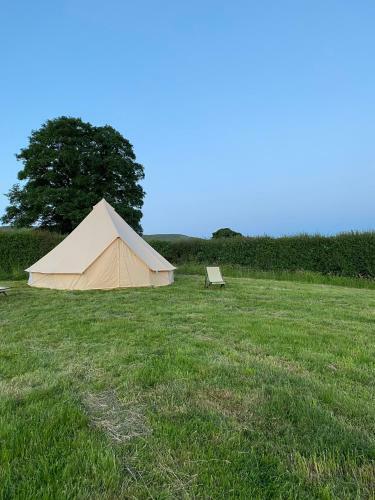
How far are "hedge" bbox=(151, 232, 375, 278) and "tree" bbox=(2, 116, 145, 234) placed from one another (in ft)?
17.3

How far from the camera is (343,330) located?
488cm

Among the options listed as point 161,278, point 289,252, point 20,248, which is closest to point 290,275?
point 289,252

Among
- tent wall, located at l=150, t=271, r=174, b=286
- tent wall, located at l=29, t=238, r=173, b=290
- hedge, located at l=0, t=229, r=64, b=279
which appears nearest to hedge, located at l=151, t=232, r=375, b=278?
tent wall, located at l=150, t=271, r=174, b=286

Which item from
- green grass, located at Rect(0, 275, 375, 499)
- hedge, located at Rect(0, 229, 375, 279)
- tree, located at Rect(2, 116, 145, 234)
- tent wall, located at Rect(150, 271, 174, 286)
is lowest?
green grass, located at Rect(0, 275, 375, 499)

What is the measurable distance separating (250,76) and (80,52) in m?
6.28

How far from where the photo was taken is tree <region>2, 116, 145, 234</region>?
787 inches

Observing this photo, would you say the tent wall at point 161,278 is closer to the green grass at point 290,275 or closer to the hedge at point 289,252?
the green grass at point 290,275

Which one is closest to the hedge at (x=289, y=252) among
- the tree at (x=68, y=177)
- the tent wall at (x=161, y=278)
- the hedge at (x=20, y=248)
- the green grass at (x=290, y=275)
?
the green grass at (x=290, y=275)

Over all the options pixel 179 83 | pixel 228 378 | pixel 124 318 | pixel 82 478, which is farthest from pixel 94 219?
pixel 82 478

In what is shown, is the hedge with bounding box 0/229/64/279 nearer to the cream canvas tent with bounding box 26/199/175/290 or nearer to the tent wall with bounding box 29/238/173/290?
the cream canvas tent with bounding box 26/199/175/290

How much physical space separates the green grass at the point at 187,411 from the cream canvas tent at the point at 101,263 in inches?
192

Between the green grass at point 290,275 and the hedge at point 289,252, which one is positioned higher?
the hedge at point 289,252

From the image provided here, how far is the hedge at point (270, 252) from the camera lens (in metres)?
12.6

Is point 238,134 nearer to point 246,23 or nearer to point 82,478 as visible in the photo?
point 246,23
